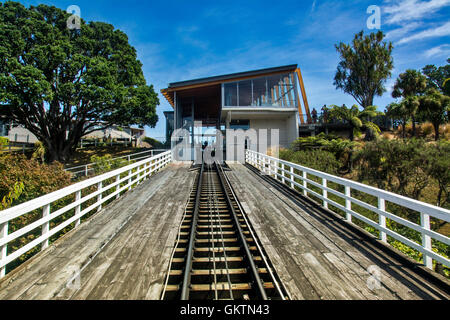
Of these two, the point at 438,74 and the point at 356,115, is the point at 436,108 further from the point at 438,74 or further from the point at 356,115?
the point at 438,74

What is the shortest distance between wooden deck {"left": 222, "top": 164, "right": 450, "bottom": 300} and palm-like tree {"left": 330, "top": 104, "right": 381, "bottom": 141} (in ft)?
55.2

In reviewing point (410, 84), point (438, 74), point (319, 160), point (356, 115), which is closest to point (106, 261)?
point (319, 160)

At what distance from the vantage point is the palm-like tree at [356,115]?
1910 centimetres

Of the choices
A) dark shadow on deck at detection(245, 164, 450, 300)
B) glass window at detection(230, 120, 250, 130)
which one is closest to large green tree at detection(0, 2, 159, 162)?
glass window at detection(230, 120, 250, 130)

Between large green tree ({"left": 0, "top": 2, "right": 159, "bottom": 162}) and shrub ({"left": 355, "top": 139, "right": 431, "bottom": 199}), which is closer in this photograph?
shrub ({"left": 355, "top": 139, "right": 431, "bottom": 199})

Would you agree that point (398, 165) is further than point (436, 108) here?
No

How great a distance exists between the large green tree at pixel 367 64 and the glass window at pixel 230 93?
17551 millimetres

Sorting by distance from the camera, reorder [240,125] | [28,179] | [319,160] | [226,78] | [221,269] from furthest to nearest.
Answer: [240,125]
[226,78]
[319,160]
[28,179]
[221,269]

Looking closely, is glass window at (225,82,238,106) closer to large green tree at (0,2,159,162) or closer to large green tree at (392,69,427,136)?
large green tree at (0,2,159,162)

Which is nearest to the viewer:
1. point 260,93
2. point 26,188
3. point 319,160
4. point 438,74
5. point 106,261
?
point 106,261

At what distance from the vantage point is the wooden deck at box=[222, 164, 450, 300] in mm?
2635

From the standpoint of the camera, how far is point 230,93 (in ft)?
69.7

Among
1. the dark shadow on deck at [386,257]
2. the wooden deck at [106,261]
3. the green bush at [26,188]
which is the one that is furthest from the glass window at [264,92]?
the wooden deck at [106,261]

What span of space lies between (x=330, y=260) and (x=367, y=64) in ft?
104
